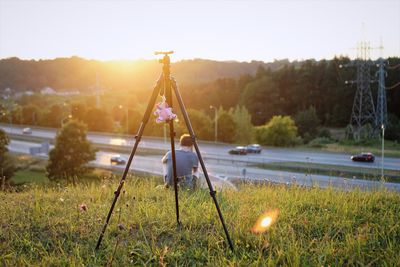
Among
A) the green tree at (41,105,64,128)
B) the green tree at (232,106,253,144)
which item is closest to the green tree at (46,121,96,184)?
the green tree at (232,106,253,144)

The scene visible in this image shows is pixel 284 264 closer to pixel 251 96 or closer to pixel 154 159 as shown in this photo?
pixel 154 159

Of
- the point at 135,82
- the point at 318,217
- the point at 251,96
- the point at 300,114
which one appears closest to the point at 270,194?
the point at 318,217

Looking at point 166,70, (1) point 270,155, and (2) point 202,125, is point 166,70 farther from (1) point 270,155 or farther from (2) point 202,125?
(2) point 202,125

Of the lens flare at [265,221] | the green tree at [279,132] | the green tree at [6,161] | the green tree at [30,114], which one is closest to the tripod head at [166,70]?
the lens flare at [265,221]

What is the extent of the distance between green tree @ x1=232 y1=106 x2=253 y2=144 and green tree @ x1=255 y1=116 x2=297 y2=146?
283 centimetres

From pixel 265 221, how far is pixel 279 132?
1551 inches

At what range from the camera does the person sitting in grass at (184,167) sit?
Result: 22.5 feet

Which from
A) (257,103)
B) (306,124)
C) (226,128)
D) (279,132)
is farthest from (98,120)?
(306,124)

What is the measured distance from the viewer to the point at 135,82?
11938 centimetres

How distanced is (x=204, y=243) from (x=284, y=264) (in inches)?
37.4

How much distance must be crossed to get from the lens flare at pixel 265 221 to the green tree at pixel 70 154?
29582 millimetres

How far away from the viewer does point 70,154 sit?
3362 centimetres

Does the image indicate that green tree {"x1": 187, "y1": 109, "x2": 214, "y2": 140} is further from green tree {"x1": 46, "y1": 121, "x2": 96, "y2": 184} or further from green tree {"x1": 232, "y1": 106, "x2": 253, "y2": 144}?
green tree {"x1": 46, "y1": 121, "x2": 96, "y2": 184}

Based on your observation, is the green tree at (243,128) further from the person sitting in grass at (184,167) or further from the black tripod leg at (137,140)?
the black tripod leg at (137,140)
